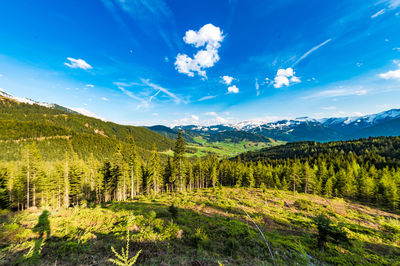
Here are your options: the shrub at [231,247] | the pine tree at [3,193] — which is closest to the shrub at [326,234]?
the shrub at [231,247]

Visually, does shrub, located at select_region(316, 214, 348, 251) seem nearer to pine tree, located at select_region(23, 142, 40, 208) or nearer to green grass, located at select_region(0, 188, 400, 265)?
green grass, located at select_region(0, 188, 400, 265)

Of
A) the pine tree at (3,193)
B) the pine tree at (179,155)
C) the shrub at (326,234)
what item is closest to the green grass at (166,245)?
the shrub at (326,234)

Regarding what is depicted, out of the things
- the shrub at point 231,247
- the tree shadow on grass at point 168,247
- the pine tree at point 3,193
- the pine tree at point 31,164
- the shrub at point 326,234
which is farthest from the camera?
the pine tree at point 3,193

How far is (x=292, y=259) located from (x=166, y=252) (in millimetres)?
9057

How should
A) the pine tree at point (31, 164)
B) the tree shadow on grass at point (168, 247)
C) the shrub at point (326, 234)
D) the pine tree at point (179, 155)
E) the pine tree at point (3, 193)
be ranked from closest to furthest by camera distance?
the tree shadow on grass at point (168, 247), the shrub at point (326, 234), the pine tree at point (31, 164), the pine tree at point (3, 193), the pine tree at point (179, 155)

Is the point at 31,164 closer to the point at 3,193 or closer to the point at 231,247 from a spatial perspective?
the point at 3,193

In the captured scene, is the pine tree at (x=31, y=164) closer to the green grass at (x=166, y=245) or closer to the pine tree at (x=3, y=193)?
the pine tree at (x=3, y=193)

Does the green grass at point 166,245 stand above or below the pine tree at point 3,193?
above

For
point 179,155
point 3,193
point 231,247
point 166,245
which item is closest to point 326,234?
point 231,247

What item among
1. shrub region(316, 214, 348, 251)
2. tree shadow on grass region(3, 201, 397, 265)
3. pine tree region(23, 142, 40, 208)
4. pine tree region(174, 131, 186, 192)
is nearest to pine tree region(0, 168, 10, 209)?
pine tree region(23, 142, 40, 208)

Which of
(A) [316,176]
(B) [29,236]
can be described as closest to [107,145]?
(B) [29,236]

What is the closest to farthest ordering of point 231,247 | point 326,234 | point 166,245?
point 166,245 → point 231,247 → point 326,234

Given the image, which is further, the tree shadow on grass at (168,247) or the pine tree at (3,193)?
the pine tree at (3,193)

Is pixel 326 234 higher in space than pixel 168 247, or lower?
lower
